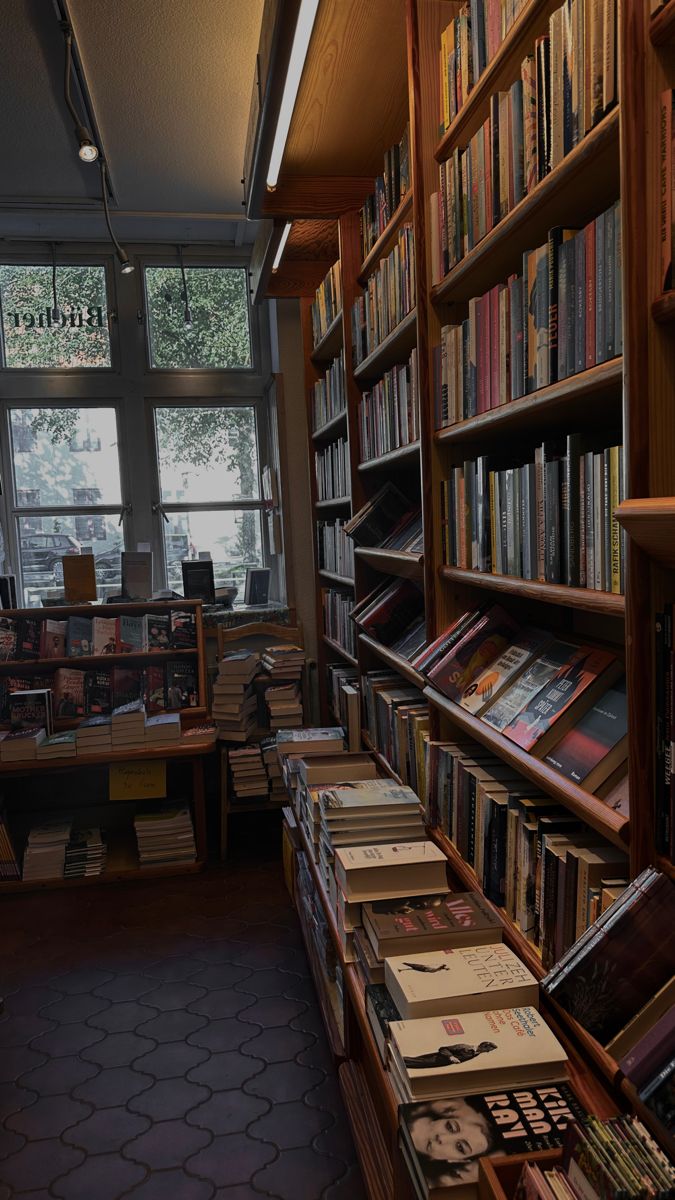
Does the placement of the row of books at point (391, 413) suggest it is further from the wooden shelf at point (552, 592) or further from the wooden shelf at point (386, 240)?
the wooden shelf at point (552, 592)

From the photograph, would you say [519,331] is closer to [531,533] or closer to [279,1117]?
[531,533]

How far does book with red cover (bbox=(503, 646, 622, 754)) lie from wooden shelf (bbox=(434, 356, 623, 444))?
0.45 metres

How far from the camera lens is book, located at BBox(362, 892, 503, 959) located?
1.57m

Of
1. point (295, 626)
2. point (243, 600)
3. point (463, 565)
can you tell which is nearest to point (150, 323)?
point (243, 600)

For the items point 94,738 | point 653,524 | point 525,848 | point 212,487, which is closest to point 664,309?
point 653,524

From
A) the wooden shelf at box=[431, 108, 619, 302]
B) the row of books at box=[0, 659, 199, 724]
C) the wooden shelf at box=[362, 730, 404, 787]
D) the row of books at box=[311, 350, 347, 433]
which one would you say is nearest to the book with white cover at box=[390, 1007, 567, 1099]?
the wooden shelf at box=[362, 730, 404, 787]

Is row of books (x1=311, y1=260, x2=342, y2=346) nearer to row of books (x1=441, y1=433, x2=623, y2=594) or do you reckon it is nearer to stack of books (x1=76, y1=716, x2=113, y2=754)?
row of books (x1=441, y1=433, x2=623, y2=594)

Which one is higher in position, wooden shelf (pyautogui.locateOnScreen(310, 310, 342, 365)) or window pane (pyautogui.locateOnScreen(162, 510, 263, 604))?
wooden shelf (pyautogui.locateOnScreen(310, 310, 342, 365))

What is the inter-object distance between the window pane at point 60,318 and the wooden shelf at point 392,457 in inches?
104

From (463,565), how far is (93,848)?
2558 mm

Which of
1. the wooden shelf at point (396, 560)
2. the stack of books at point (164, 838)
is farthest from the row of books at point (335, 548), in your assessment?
the stack of books at point (164, 838)

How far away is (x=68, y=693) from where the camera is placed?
3971mm

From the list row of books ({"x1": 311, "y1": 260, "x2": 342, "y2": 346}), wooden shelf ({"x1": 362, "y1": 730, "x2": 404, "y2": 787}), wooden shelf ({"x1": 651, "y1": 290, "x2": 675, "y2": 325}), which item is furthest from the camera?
row of books ({"x1": 311, "y1": 260, "x2": 342, "y2": 346})

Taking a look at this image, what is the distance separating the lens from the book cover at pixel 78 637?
13.0 ft
